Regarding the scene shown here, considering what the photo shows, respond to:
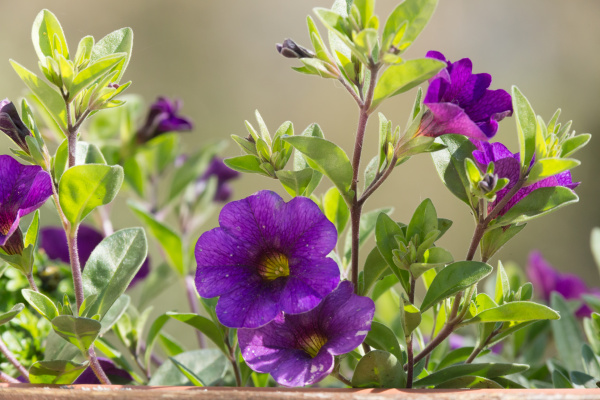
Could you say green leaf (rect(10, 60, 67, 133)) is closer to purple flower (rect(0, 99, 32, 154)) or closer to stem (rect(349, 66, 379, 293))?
purple flower (rect(0, 99, 32, 154))

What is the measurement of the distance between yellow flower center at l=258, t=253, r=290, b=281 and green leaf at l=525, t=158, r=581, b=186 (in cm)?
18

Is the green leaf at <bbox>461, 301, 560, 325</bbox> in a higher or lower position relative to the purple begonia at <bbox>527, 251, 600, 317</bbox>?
higher

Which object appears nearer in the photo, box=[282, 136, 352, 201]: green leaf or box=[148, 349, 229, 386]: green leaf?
box=[282, 136, 352, 201]: green leaf

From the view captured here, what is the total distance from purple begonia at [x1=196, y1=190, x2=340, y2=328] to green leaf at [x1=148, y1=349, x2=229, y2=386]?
0.14m

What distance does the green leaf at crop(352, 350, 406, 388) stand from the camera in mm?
409

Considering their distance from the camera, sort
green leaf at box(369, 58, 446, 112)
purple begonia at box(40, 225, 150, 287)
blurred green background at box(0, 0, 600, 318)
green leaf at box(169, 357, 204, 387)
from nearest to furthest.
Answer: green leaf at box(369, 58, 446, 112) → green leaf at box(169, 357, 204, 387) → purple begonia at box(40, 225, 150, 287) → blurred green background at box(0, 0, 600, 318)

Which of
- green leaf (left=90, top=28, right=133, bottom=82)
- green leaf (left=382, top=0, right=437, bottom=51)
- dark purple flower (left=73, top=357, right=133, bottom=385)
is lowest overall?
dark purple flower (left=73, top=357, right=133, bottom=385)

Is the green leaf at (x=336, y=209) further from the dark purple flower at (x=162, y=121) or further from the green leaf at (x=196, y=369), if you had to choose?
the dark purple flower at (x=162, y=121)

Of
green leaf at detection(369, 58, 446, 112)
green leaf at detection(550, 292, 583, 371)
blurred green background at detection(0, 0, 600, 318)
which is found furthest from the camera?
blurred green background at detection(0, 0, 600, 318)

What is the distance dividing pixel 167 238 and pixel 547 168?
46 centimetres

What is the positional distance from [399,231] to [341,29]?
0.16 metres

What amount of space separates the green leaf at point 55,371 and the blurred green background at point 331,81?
180cm

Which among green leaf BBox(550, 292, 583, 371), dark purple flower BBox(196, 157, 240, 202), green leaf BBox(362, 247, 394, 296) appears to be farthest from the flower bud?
dark purple flower BBox(196, 157, 240, 202)

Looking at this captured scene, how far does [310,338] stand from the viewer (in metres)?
0.44
